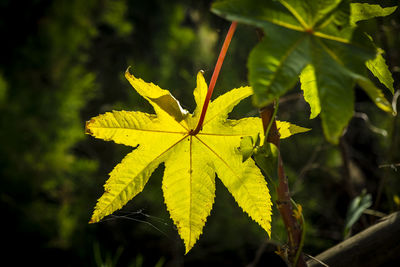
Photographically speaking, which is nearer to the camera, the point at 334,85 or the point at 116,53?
the point at 334,85

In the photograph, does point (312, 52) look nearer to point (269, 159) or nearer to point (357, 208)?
point (269, 159)

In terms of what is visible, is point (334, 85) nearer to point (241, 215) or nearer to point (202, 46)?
point (241, 215)

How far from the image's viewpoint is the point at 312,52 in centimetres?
33

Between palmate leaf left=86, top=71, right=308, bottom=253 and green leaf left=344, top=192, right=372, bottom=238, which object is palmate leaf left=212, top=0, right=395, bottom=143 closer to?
palmate leaf left=86, top=71, right=308, bottom=253

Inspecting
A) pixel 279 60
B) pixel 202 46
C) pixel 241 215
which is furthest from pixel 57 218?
pixel 279 60

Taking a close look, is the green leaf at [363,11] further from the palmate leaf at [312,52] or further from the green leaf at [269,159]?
the green leaf at [269,159]

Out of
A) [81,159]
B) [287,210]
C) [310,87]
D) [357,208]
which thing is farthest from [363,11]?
[81,159]

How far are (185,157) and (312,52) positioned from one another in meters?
0.21

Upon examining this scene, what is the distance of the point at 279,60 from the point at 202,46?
2.05 m

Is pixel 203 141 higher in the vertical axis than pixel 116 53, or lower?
lower

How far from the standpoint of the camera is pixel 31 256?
1.82 meters

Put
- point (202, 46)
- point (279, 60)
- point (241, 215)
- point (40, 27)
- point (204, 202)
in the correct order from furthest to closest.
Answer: point (202, 46) < point (40, 27) < point (241, 215) < point (204, 202) < point (279, 60)

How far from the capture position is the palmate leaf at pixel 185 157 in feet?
1.44

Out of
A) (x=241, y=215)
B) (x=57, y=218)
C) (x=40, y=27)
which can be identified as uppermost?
(x=40, y=27)
